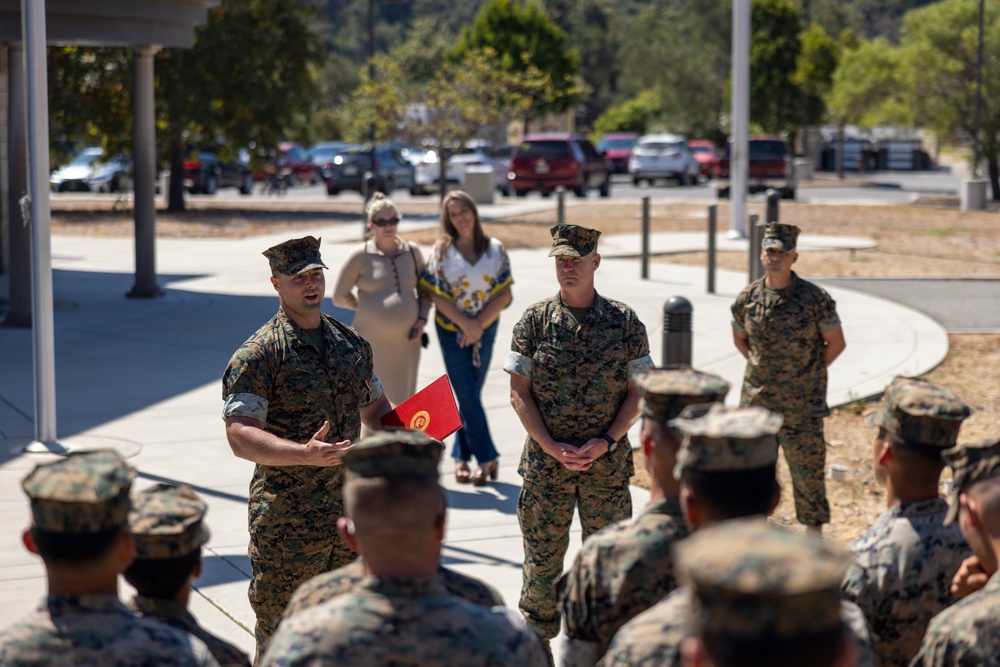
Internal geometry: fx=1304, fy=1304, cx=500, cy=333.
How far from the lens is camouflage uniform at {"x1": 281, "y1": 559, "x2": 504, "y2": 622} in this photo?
312 cm

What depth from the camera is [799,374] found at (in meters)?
6.98

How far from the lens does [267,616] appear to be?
4840 millimetres

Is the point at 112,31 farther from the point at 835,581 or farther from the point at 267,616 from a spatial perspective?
the point at 835,581

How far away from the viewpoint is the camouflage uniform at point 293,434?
188 inches

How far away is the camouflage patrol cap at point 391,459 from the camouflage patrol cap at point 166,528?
0.43 meters

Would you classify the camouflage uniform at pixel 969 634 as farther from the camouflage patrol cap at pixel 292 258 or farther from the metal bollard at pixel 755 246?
the metal bollard at pixel 755 246

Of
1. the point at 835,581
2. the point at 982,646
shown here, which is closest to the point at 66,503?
the point at 835,581

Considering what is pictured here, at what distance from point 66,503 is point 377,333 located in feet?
16.0

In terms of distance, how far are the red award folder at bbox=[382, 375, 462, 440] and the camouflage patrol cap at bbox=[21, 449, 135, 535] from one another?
2374mm

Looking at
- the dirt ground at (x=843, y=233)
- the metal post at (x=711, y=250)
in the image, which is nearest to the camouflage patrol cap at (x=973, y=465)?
the dirt ground at (x=843, y=233)

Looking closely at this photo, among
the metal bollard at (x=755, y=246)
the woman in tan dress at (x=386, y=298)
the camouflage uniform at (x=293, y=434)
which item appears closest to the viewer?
the camouflage uniform at (x=293, y=434)

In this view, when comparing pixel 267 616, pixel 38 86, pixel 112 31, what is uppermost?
pixel 112 31

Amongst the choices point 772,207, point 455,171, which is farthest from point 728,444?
point 455,171

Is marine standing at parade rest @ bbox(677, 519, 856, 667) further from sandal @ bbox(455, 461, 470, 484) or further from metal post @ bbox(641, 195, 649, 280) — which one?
metal post @ bbox(641, 195, 649, 280)
